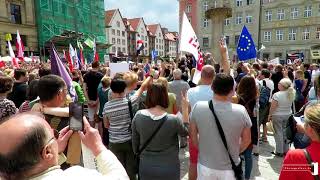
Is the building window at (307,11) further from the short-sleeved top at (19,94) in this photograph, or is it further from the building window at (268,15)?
the short-sleeved top at (19,94)

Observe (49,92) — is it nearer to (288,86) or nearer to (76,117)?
(76,117)

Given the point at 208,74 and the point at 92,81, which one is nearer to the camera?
the point at 208,74

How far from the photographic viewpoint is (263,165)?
5594 mm

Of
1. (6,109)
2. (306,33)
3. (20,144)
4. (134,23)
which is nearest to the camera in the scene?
(20,144)

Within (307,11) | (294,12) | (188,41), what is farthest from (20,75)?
(294,12)

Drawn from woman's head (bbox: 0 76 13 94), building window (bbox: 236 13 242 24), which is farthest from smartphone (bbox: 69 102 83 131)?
building window (bbox: 236 13 242 24)

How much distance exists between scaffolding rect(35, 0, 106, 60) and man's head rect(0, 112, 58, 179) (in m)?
31.4

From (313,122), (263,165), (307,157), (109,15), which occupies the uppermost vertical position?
(109,15)

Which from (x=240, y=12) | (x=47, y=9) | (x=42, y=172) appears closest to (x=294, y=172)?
(x=42, y=172)

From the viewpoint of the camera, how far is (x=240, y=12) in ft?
162

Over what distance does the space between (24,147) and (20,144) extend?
2cm

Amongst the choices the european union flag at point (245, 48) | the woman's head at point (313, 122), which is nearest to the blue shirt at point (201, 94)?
the woman's head at point (313, 122)

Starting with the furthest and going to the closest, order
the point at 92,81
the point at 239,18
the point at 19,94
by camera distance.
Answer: the point at 239,18 < the point at 92,81 < the point at 19,94

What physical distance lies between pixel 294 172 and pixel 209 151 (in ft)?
4.20
